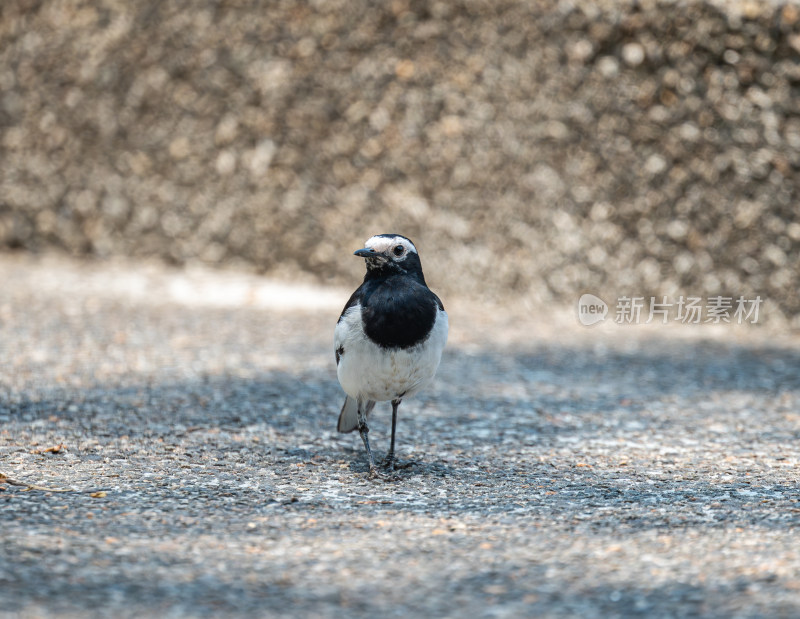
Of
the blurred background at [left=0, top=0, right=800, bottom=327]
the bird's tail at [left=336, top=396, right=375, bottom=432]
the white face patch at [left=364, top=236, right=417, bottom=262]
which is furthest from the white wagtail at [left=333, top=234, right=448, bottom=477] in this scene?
the blurred background at [left=0, top=0, right=800, bottom=327]

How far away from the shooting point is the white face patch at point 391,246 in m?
3.80

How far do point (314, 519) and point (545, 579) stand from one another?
0.83 metres

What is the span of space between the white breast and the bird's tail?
26 centimetres

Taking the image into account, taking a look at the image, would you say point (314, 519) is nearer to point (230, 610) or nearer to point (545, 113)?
point (230, 610)

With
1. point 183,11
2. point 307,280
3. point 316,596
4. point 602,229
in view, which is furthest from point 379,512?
point 183,11

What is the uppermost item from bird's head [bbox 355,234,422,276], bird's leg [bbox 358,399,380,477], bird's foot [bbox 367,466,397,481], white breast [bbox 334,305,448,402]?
bird's head [bbox 355,234,422,276]

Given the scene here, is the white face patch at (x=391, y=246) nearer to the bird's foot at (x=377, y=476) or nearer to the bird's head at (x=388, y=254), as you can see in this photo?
the bird's head at (x=388, y=254)

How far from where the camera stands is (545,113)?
6.87 m

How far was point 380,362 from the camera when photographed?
145 inches

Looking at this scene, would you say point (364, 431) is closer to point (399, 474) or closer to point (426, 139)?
point (399, 474)

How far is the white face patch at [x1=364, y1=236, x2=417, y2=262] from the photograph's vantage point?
3801 millimetres

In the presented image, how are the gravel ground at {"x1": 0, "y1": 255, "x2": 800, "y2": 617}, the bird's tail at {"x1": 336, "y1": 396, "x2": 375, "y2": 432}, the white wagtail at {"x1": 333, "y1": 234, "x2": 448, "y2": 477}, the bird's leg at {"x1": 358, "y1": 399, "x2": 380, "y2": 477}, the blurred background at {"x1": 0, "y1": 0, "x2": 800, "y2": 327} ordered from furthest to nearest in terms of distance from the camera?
the blurred background at {"x1": 0, "y1": 0, "x2": 800, "y2": 327}, the bird's tail at {"x1": 336, "y1": 396, "x2": 375, "y2": 432}, the bird's leg at {"x1": 358, "y1": 399, "x2": 380, "y2": 477}, the white wagtail at {"x1": 333, "y1": 234, "x2": 448, "y2": 477}, the gravel ground at {"x1": 0, "y1": 255, "x2": 800, "y2": 617}

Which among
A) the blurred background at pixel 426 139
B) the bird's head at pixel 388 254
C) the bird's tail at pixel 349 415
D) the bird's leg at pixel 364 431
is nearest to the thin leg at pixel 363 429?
the bird's leg at pixel 364 431

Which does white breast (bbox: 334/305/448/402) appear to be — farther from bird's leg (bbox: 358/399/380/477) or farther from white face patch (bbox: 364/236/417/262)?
white face patch (bbox: 364/236/417/262)
